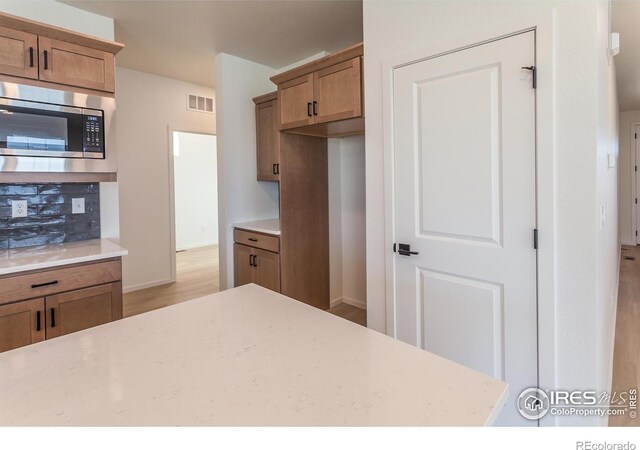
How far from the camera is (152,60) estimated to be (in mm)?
3666

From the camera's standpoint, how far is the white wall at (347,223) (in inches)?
139

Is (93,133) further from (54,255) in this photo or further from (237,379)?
(237,379)

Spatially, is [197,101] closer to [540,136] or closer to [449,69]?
[449,69]

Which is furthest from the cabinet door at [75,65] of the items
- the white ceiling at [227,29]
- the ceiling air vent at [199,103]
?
the ceiling air vent at [199,103]

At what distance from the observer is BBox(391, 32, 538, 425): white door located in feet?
5.21

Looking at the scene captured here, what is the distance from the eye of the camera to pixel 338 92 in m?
2.48

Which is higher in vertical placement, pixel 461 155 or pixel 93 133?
pixel 93 133

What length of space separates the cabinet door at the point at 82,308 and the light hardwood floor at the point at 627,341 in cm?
291

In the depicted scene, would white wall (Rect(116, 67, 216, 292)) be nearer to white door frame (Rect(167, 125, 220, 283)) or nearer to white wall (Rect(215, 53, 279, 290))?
white door frame (Rect(167, 125, 220, 283))

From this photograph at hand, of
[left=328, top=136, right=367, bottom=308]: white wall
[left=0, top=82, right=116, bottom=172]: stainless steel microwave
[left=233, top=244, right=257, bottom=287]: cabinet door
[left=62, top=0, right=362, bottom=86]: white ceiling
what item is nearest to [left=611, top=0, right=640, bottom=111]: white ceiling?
[left=62, top=0, right=362, bottom=86]: white ceiling

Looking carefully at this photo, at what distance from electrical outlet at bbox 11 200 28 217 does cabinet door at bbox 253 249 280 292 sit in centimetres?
170

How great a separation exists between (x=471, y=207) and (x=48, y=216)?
2748mm

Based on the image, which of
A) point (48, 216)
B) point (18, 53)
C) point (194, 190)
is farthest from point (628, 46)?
point (194, 190)
